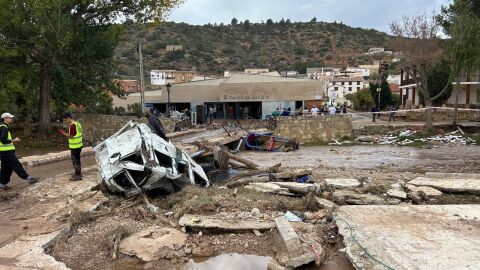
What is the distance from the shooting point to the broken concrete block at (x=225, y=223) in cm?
663

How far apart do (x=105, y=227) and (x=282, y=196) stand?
345 centimetres

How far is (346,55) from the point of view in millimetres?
122812

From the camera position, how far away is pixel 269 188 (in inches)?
354

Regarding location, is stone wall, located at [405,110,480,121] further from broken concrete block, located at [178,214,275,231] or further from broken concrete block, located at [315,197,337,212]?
broken concrete block, located at [178,214,275,231]

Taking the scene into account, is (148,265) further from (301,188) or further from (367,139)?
(367,139)

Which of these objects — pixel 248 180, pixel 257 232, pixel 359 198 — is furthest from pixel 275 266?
pixel 248 180

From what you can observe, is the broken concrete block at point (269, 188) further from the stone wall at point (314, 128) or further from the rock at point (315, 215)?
the stone wall at point (314, 128)

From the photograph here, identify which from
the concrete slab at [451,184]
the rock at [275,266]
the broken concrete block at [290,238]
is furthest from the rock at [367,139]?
the rock at [275,266]

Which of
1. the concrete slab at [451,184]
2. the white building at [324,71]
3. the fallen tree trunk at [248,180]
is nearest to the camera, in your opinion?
the concrete slab at [451,184]

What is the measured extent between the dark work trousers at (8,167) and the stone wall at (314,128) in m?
19.0

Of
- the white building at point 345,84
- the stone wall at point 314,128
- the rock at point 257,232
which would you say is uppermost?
the white building at point 345,84

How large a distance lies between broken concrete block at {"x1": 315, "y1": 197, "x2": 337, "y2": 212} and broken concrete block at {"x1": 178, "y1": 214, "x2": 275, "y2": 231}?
140cm

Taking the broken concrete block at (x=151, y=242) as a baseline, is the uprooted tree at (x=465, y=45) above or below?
above

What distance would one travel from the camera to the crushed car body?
8375 mm
